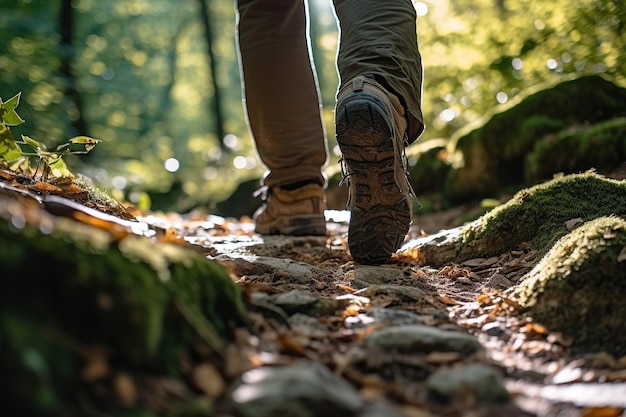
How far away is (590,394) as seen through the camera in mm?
1133

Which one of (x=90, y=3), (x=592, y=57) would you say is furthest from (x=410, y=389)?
(x=90, y=3)

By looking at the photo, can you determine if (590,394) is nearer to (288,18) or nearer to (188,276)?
(188,276)

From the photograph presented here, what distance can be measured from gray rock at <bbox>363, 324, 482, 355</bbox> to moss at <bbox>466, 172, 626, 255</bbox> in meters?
1.16

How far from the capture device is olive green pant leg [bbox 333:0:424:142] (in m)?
2.30

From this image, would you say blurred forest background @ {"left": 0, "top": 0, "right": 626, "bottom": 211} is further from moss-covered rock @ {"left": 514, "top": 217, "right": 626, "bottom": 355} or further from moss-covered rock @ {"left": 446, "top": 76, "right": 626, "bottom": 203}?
moss-covered rock @ {"left": 514, "top": 217, "right": 626, "bottom": 355}

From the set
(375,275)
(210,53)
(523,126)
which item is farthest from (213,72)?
(375,275)

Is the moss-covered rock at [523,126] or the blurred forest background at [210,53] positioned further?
the blurred forest background at [210,53]

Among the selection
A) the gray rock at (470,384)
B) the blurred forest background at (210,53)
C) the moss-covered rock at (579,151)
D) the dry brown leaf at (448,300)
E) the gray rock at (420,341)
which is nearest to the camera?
the gray rock at (470,384)

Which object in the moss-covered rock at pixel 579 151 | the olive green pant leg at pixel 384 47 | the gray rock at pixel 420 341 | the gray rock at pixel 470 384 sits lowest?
the gray rock at pixel 470 384

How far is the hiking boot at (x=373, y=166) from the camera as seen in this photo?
2148 mm

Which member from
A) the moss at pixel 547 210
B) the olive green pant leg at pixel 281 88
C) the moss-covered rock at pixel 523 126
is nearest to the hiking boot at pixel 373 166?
the moss at pixel 547 210

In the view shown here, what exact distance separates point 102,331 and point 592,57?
6.22 metres

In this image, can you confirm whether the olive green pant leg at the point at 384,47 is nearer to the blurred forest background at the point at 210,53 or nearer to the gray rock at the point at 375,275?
the gray rock at the point at 375,275

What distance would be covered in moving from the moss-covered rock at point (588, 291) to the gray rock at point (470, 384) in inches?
16.2
